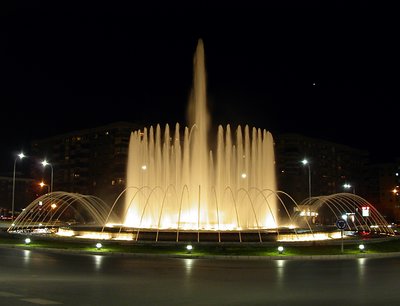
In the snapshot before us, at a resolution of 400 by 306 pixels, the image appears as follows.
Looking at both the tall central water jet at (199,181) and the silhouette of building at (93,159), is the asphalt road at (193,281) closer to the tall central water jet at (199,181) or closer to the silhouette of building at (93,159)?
the tall central water jet at (199,181)

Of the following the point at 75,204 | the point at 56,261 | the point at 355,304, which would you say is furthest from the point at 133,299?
the point at 75,204

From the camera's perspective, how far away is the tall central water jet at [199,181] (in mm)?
40125

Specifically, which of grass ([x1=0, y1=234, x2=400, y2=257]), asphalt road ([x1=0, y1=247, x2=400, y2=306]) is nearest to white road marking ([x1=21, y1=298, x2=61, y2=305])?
asphalt road ([x1=0, y1=247, x2=400, y2=306])

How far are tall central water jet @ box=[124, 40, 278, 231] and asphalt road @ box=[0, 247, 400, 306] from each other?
48.8 feet

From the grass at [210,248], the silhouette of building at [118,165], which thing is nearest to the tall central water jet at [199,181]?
the grass at [210,248]

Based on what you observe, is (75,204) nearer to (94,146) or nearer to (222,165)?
(94,146)

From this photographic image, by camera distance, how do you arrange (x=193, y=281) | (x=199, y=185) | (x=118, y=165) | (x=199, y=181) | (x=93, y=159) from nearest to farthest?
(x=193, y=281), (x=199, y=185), (x=199, y=181), (x=118, y=165), (x=93, y=159)

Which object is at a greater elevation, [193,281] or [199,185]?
[199,185]

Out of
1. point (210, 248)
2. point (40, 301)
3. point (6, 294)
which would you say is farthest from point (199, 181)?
point (40, 301)

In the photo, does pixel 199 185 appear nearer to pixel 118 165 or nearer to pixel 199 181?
pixel 199 181

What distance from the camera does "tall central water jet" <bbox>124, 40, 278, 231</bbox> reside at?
132 feet

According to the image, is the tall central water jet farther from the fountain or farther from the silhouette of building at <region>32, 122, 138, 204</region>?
the silhouette of building at <region>32, 122, 138, 204</region>

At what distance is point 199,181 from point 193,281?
949 inches

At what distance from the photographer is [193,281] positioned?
1644 centimetres
